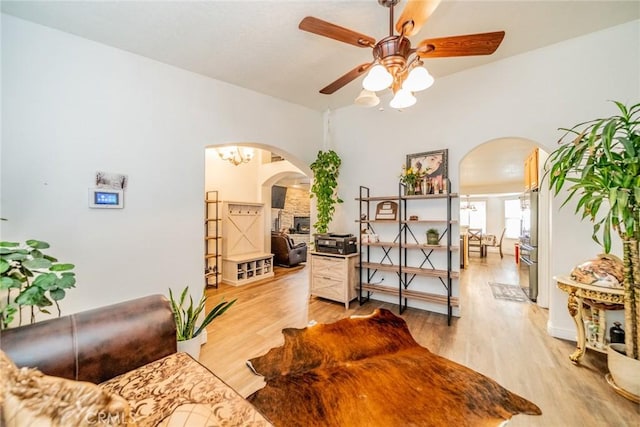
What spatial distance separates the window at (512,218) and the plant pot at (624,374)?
31.1 ft

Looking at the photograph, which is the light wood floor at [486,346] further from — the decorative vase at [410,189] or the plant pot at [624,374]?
the decorative vase at [410,189]

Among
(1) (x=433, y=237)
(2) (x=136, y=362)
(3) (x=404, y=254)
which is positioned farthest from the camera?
(3) (x=404, y=254)

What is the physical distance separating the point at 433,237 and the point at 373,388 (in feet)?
6.80

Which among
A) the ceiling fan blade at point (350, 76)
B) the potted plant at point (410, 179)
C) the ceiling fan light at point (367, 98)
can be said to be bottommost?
the potted plant at point (410, 179)

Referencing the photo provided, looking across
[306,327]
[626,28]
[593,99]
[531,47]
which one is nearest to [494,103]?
[531,47]

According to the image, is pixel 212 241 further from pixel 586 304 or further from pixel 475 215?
pixel 475 215

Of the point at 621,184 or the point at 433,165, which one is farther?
the point at 433,165

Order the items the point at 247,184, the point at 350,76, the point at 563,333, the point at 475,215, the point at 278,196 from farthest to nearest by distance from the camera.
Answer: the point at 475,215
the point at 278,196
the point at 247,184
the point at 563,333
the point at 350,76

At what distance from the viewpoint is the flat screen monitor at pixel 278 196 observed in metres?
8.15

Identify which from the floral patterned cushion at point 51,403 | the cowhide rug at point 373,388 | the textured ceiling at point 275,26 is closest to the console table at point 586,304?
the cowhide rug at point 373,388

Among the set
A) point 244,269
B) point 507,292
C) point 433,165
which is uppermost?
point 433,165

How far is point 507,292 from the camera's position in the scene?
4332 mm

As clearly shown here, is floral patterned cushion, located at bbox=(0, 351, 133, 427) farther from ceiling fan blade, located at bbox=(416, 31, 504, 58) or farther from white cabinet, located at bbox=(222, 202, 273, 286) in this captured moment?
white cabinet, located at bbox=(222, 202, 273, 286)

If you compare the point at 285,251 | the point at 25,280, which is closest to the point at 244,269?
the point at 285,251
